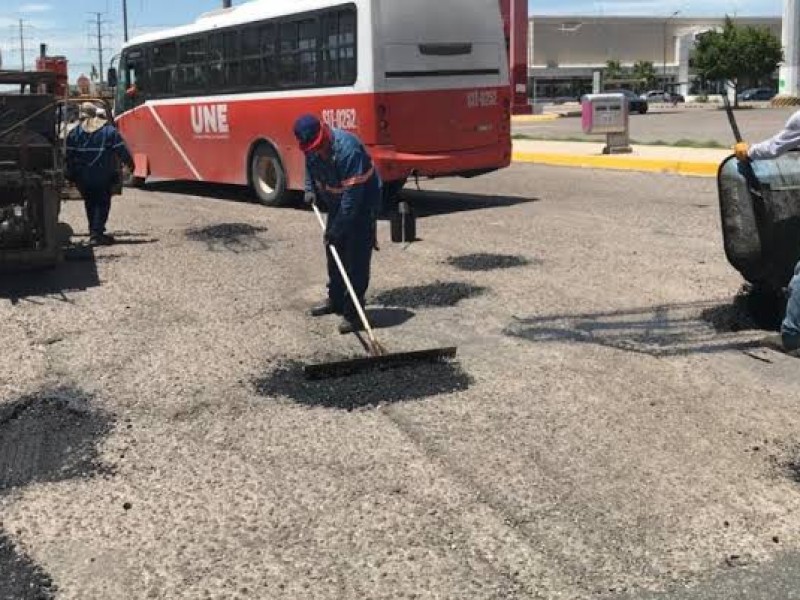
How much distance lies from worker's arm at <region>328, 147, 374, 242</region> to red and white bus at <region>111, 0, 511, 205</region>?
5729 mm

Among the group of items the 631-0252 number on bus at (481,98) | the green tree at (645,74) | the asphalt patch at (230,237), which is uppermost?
the green tree at (645,74)

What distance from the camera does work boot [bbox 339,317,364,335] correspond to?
23.2ft

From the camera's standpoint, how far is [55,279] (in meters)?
9.31

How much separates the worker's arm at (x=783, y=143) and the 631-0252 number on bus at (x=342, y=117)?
7376 millimetres

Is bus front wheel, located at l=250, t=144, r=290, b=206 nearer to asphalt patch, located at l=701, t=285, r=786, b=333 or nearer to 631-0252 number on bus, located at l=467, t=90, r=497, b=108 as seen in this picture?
631-0252 number on bus, located at l=467, t=90, r=497, b=108

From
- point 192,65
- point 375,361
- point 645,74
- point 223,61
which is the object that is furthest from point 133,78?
point 645,74

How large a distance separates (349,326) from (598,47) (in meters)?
107

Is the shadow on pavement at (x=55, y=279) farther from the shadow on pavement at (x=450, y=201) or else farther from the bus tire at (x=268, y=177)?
the shadow on pavement at (x=450, y=201)

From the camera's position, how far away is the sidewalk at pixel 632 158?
17938mm

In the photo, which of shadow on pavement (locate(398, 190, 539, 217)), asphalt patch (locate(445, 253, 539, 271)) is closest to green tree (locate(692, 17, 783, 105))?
shadow on pavement (locate(398, 190, 539, 217))

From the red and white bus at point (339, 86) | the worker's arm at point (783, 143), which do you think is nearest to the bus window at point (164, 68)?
the red and white bus at point (339, 86)

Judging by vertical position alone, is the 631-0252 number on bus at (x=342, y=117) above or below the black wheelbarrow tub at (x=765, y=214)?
above

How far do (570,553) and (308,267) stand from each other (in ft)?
20.6

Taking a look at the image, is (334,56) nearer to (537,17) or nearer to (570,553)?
(570,553)
